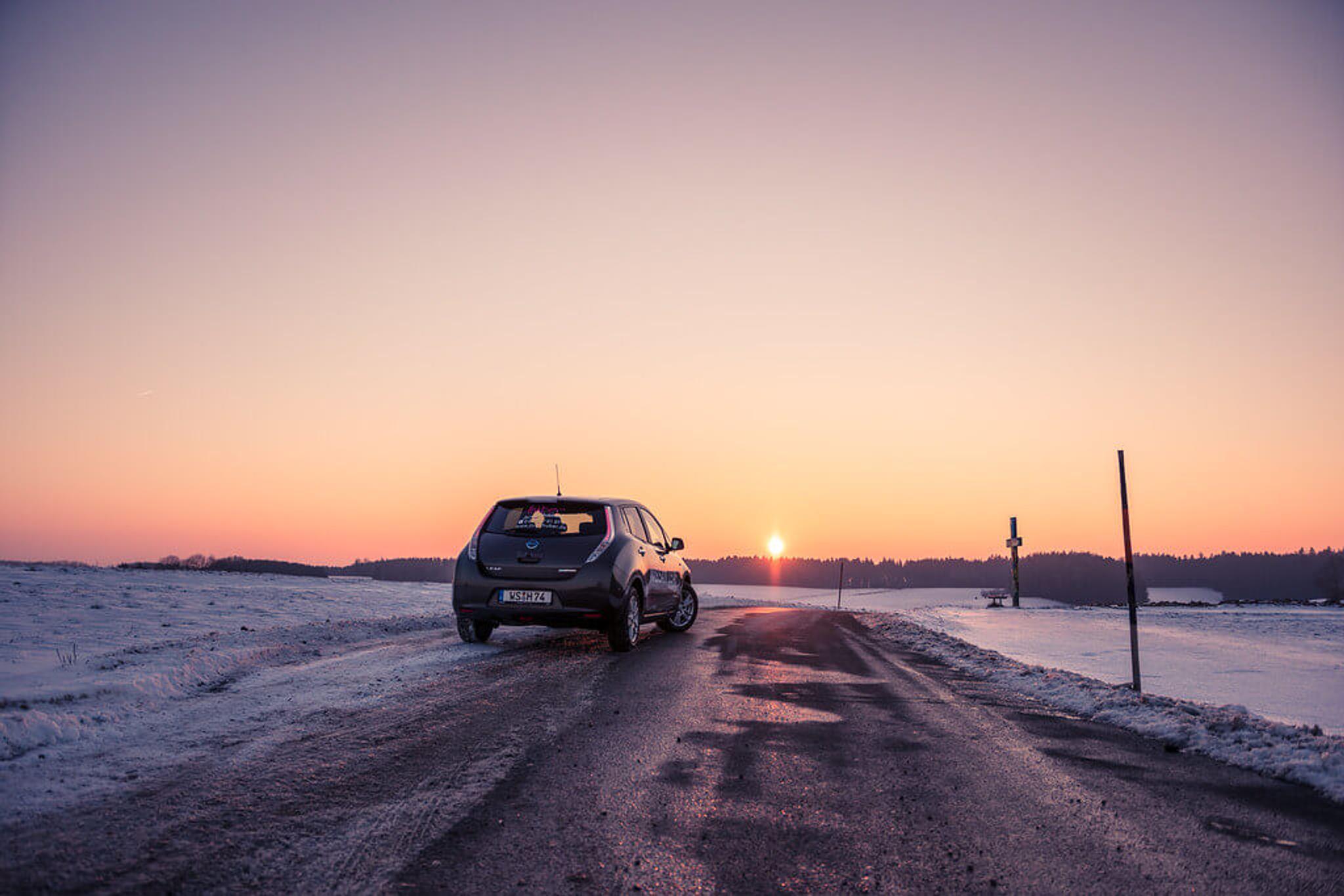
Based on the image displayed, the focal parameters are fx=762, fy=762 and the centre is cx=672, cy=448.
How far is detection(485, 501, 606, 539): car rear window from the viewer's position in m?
9.68

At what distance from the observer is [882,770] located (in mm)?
4480

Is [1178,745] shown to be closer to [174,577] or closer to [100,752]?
[100,752]

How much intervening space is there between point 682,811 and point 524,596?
6002mm

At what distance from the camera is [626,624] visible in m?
9.94

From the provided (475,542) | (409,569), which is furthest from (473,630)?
(409,569)

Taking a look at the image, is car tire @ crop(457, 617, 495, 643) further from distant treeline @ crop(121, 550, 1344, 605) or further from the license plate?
distant treeline @ crop(121, 550, 1344, 605)

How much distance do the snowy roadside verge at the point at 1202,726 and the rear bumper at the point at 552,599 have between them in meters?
4.57

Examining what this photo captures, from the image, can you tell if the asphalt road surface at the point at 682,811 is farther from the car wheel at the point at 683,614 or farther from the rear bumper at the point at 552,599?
the car wheel at the point at 683,614

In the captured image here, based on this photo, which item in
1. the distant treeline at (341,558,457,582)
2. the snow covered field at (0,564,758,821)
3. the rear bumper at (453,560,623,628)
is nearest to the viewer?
the snow covered field at (0,564,758,821)

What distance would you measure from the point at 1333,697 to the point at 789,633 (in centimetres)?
739

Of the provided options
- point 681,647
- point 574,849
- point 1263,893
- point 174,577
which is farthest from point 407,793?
point 174,577

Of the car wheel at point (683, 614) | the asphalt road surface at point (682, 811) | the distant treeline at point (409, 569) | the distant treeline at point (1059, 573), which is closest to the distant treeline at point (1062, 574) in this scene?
the distant treeline at point (1059, 573)

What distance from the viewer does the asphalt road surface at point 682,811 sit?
113 inches

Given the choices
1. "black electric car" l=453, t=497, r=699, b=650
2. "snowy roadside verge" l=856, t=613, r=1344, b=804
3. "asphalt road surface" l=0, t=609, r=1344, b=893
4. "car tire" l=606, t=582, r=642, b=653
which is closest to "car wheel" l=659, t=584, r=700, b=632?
"car tire" l=606, t=582, r=642, b=653
